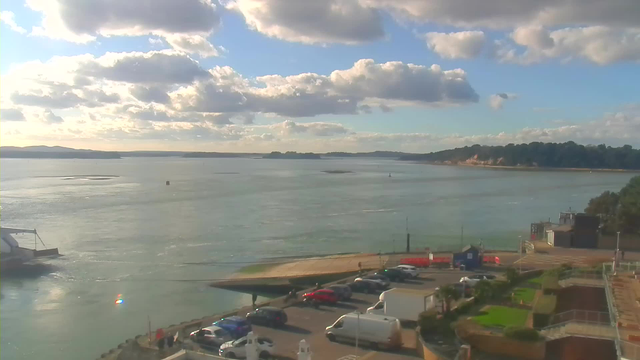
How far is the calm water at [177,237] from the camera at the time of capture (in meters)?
17.8

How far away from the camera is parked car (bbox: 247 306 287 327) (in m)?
11.8

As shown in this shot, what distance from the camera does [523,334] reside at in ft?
28.7

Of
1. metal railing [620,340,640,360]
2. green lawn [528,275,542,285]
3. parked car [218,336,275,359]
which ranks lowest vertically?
parked car [218,336,275,359]

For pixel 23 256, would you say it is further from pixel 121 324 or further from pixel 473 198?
pixel 473 198

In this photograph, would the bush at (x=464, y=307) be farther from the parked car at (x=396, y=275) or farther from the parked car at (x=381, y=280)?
the parked car at (x=396, y=275)

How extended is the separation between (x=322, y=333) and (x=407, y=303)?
1.81 meters

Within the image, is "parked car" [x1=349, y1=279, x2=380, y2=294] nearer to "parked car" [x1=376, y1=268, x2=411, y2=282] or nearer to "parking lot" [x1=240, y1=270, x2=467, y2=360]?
"parking lot" [x1=240, y1=270, x2=467, y2=360]

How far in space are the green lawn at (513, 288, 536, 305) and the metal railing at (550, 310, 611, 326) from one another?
194cm

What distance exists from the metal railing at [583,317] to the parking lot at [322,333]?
255 cm

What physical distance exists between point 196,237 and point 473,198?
105 ft

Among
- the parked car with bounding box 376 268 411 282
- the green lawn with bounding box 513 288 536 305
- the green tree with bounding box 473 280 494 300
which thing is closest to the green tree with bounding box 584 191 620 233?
the parked car with bounding box 376 268 411 282

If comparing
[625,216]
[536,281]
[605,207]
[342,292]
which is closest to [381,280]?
[342,292]

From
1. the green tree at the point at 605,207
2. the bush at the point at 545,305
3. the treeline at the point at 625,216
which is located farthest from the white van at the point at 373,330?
the green tree at the point at 605,207

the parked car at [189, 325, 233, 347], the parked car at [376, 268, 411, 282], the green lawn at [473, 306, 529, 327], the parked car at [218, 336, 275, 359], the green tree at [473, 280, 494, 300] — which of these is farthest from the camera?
the parked car at [376, 268, 411, 282]
